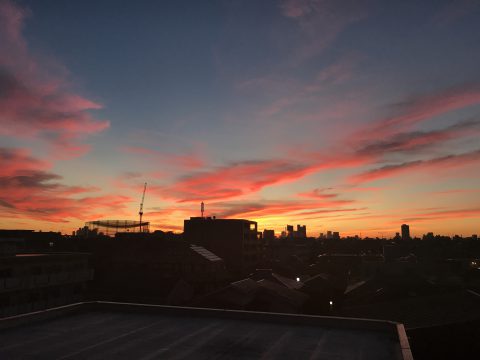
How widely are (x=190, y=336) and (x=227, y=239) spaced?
83.4 metres

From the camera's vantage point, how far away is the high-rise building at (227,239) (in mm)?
98062

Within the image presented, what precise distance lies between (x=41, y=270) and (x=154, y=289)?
15364 millimetres

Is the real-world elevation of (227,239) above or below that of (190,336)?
above

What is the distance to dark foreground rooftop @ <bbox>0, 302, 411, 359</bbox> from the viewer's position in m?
13.7

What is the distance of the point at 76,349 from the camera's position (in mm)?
14094

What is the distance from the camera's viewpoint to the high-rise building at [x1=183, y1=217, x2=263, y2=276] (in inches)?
3861

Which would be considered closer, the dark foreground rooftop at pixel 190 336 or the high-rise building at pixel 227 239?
the dark foreground rooftop at pixel 190 336

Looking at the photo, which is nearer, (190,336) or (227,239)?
(190,336)

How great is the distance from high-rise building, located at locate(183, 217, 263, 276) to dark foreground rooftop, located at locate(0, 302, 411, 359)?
250ft

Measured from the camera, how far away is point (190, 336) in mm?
16156

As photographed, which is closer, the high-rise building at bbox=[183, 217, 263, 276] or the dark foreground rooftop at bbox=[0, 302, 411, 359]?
the dark foreground rooftop at bbox=[0, 302, 411, 359]

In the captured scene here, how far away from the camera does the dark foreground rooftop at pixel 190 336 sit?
13742 millimetres

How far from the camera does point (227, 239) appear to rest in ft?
325

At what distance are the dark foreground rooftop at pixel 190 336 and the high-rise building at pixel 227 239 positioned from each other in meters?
76.1
